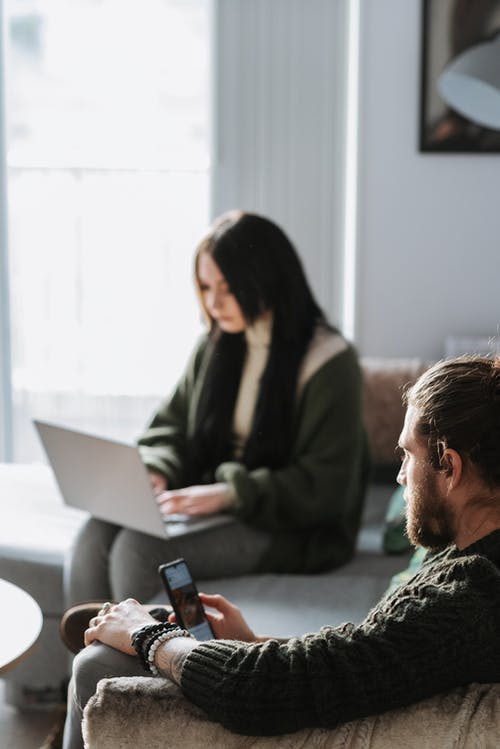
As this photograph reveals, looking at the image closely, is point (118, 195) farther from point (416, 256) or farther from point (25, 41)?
point (416, 256)

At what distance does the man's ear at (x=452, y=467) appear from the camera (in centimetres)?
125

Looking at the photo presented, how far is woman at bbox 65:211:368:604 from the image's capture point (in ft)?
7.61

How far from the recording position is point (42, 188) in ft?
13.0

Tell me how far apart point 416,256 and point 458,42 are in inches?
27.8

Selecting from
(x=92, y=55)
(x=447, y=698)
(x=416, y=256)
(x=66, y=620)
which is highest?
(x=92, y=55)

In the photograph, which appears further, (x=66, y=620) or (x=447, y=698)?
(x=66, y=620)

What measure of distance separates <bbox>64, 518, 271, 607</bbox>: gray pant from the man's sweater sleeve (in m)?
1.02

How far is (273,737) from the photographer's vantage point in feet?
3.96

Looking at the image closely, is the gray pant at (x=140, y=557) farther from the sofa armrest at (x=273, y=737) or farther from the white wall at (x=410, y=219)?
the white wall at (x=410, y=219)

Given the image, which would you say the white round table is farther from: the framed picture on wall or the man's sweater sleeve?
the framed picture on wall

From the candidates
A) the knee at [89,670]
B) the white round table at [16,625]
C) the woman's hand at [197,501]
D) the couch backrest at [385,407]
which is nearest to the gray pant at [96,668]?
the knee at [89,670]

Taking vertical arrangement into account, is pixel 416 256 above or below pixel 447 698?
above

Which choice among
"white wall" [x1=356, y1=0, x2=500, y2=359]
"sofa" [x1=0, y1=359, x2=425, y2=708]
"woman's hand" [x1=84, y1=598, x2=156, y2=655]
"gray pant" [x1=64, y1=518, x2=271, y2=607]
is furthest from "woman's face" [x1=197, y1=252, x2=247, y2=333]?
"white wall" [x1=356, y1=0, x2=500, y2=359]

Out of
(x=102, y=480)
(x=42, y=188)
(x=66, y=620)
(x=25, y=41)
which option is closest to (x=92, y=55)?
(x=25, y=41)
